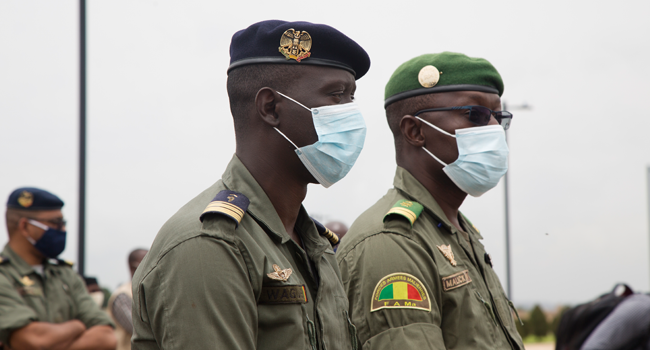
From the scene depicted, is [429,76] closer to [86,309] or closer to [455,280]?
[455,280]

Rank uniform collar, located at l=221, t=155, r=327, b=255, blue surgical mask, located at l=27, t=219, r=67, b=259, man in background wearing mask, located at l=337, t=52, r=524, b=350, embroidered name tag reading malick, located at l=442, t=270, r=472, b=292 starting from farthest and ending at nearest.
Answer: blue surgical mask, located at l=27, t=219, r=67, b=259, embroidered name tag reading malick, located at l=442, t=270, r=472, b=292, man in background wearing mask, located at l=337, t=52, r=524, b=350, uniform collar, located at l=221, t=155, r=327, b=255

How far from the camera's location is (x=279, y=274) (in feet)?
6.49

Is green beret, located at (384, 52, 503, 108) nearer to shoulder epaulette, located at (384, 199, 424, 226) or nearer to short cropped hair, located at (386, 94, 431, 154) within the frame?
short cropped hair, located at (386, 94, 431, 154)

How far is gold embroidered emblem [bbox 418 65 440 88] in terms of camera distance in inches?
135

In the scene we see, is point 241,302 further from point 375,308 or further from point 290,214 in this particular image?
point 375,308

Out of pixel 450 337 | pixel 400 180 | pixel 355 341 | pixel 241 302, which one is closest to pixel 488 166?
pixel 400 180

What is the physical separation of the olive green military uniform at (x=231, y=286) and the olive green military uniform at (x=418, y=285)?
488 millimetres

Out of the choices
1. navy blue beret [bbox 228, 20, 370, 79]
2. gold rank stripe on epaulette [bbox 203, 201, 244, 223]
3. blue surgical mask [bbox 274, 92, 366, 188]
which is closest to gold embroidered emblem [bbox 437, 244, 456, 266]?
blue surgical mask [bbox 274, 92, 366, 188]

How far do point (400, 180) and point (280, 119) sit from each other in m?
1.36

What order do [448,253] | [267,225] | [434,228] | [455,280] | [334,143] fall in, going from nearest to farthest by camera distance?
[267,225], [334,143], [455,280], [448,253], [434,228]

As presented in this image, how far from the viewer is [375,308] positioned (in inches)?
109

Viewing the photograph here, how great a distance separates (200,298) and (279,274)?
0.33 meters

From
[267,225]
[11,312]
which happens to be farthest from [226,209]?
[11,312]

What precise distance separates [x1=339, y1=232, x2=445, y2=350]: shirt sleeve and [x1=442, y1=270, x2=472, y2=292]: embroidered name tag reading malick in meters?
0.05
